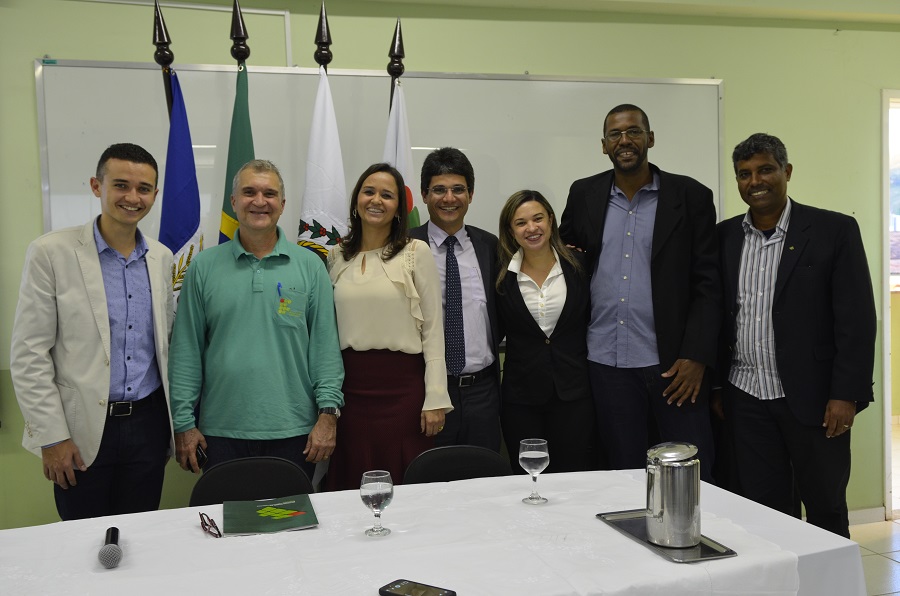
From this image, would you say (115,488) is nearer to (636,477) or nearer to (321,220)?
(321,220)

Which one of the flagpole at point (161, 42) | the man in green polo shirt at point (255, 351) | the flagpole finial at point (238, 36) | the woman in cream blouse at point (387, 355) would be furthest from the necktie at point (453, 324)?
the flagpole at point (161, 42)

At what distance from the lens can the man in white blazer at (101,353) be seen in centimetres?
234

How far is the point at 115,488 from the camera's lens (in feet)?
8.27

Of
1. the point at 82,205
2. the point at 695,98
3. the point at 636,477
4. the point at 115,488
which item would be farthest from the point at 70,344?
the point at 695,98

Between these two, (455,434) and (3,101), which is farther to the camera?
(3,101)

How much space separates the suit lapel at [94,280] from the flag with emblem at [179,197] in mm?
679

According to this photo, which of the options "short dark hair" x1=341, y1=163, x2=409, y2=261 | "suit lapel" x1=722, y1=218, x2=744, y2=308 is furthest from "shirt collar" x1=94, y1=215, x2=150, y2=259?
"suit lapel" x1=722, y1=218, x2=744, y2=308

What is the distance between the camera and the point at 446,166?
298 cm

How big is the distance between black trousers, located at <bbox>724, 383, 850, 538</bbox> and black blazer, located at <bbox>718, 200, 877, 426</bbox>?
0.32 ft

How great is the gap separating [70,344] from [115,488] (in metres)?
0.54

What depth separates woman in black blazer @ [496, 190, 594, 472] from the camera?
292 cm

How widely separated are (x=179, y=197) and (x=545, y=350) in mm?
1725

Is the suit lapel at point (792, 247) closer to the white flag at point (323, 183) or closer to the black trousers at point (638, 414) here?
the black trousers at point (638, 414)

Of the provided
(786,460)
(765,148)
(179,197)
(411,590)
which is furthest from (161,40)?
(786,460)
